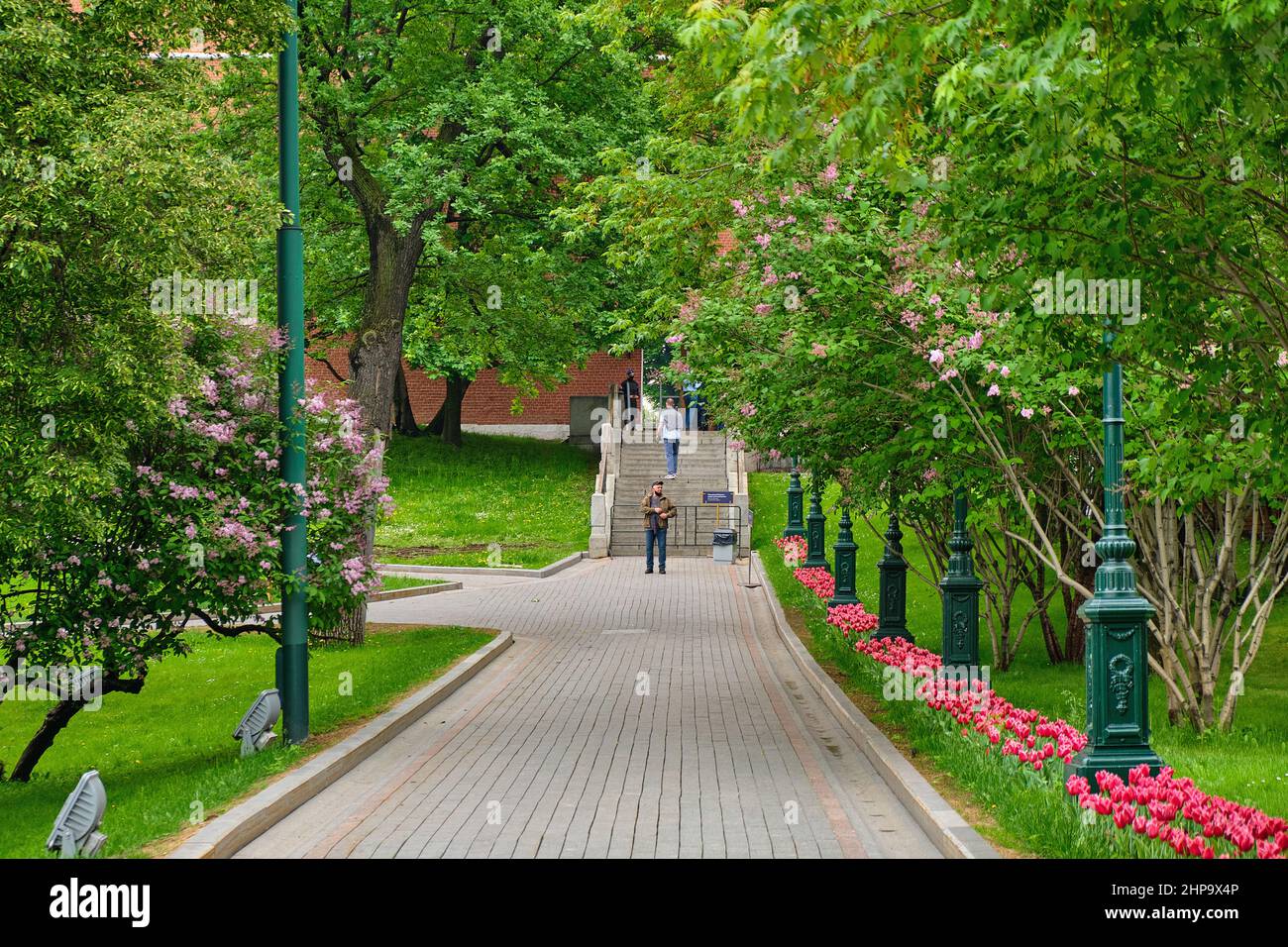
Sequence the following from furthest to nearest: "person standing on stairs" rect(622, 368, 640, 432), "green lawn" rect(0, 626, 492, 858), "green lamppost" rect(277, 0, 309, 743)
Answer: "person standing on stairs" rect(622, 368, 640, 432)
"green lamppost" rect(277, 0, 309, 743)
"green lawn" rect(0, 626, 492, 858)

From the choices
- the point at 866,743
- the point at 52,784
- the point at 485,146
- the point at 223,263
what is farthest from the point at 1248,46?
the point at 485,146

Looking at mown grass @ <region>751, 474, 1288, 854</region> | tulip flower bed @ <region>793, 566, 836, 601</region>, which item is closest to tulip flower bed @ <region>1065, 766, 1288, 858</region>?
mown grass @ <region>751, 474, 1288, 854</region>

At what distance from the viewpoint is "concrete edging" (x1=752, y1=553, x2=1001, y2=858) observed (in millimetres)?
7660

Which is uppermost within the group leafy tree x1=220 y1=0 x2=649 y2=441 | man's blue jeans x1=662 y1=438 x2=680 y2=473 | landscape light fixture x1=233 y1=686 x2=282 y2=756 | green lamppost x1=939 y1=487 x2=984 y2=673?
leafy tree x1=220 y1=0 x2=649 y2=441

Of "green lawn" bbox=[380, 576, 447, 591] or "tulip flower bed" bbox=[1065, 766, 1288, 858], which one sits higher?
"tulip flower bed" bbox=[1065, 766, 1288, 858]

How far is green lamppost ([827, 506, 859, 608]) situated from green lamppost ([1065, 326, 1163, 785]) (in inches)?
433

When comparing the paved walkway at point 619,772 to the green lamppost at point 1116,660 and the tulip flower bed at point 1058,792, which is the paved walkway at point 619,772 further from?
the green lamppost at point 1116,660

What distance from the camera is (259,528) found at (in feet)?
37.8

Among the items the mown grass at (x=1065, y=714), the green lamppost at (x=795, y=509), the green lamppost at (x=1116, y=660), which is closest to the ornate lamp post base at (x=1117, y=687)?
the green lamppost at (x=1116, y=660)

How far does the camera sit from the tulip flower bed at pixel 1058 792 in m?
6.70

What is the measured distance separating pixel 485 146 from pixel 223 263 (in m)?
10.5

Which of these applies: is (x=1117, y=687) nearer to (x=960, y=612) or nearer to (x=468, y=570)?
(x=960, y=612)

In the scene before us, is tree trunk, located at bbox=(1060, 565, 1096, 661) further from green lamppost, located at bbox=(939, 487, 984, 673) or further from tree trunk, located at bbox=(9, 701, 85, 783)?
tree trunk, located at bbox=(9, 701, 85, 783)
